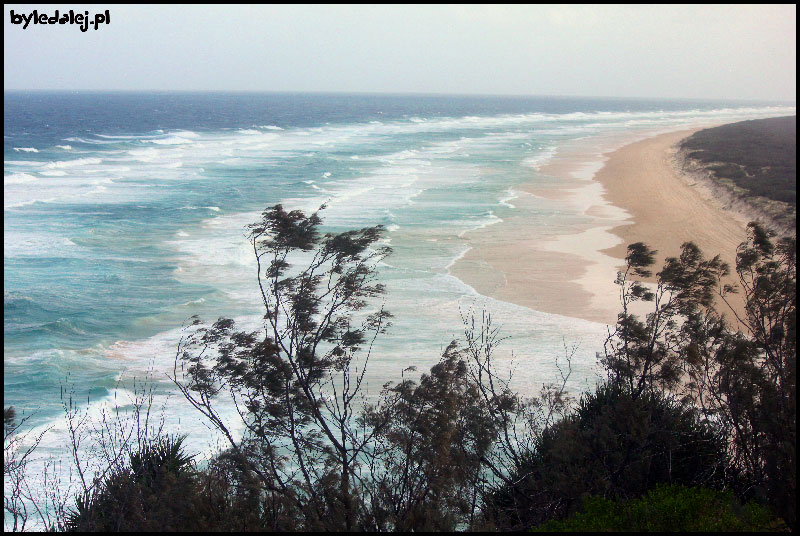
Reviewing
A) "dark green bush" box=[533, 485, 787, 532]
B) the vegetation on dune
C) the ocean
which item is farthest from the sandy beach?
"dark green bush" box=[533, 485, 787, 532]

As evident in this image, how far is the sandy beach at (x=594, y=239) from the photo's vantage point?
22266 millimetres

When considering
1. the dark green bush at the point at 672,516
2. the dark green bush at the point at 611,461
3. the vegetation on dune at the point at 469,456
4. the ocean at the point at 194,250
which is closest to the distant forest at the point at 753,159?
the ocean at the point at 194,250

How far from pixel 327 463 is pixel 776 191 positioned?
111 ft

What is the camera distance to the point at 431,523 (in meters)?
7.38

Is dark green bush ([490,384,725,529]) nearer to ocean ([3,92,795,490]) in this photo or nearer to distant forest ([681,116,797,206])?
ocean ([3,92,795,490])

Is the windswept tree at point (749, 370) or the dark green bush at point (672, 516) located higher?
the windswept tree at point (749, 370)

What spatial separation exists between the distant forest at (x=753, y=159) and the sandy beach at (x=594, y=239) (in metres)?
2.12

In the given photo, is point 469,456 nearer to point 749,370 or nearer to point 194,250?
point 749,370

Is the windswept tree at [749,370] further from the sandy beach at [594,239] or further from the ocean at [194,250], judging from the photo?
the sandy beach at [594,239]

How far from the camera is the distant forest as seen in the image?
3694 centimetres

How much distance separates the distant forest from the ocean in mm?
9980

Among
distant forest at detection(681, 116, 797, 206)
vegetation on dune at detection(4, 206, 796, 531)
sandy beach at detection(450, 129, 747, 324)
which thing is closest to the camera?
vegetation on dune at detection(4, 206, 796, 531)

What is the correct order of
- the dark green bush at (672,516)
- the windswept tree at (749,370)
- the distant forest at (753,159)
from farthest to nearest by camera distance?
the distant forest at (753,159), the windswept tree at (749,370), the dark green bush at (672,516)

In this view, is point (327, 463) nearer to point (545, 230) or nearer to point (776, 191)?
point (545, 230)
